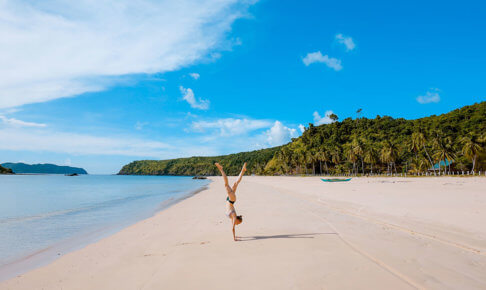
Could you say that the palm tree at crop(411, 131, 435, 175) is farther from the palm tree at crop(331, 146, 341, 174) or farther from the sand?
the sand

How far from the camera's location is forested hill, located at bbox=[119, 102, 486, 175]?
65562mm

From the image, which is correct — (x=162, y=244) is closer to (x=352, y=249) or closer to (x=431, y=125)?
(x=352, y=249)

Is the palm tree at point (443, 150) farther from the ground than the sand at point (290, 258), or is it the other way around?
the palm tree at point (443, 150)

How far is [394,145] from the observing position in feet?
281

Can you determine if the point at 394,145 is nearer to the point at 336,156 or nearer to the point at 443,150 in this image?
the point at 336,156

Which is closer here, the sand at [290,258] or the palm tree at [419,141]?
the sand at [290,258]

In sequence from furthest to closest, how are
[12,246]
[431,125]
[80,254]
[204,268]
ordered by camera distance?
[431,125], [12,246], [80,254], [204,268]

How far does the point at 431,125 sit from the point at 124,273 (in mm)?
113478

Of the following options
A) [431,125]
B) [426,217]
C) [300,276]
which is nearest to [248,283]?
[300,276]

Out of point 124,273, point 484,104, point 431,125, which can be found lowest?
point 124,273

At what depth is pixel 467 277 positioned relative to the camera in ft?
14.4

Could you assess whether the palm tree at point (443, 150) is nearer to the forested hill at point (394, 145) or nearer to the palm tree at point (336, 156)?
the forested hill at point (394, 145)

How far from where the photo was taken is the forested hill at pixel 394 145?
6556 centimetres

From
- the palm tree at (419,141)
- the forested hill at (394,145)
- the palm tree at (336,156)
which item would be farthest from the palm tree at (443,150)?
the palm tree at (336,156)
